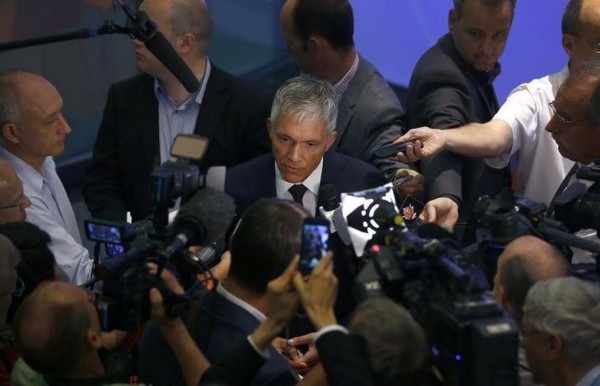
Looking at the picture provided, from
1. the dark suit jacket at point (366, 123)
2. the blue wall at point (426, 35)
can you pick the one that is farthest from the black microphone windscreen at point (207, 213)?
the blue wall at point (426, 35)

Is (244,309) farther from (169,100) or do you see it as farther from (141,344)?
(169,100)

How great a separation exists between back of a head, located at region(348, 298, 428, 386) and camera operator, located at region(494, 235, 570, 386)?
18.2 inches

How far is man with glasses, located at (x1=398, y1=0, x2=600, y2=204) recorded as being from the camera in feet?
13.8

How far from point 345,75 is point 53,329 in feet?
6.78

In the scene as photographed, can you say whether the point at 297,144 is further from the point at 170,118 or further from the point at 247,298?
the point at 247,298

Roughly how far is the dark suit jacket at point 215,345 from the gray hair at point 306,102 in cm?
111

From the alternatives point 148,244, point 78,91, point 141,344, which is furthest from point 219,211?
point 78,91

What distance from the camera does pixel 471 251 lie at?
335 centimetres

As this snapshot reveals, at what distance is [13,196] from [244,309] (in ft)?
4.15

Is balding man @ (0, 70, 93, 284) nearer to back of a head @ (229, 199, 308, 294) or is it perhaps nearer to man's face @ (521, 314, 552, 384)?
back of a head @ (229, 199, 308, 294)

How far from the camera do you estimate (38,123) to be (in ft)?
14.2

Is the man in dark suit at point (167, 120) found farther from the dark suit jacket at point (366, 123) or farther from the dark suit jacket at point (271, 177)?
the dark suit jacket at point (271, 177)

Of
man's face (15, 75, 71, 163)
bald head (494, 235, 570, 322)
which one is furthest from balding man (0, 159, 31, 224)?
bald head (494, 235, 570, 322)

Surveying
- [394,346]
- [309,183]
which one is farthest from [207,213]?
[309,183]
